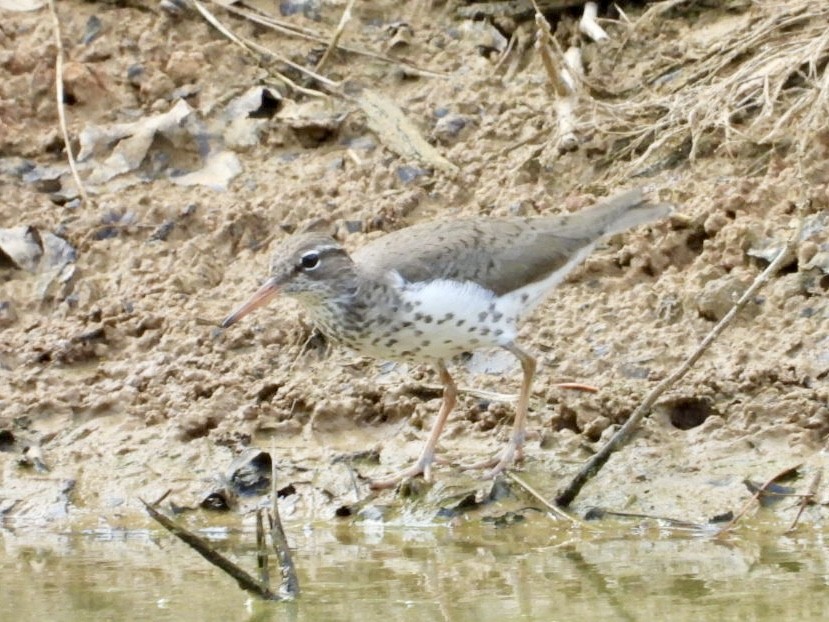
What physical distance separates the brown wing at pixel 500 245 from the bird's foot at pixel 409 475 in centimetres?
94

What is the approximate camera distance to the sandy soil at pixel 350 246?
26.2 feet

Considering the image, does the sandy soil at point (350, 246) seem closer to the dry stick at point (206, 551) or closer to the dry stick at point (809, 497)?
the dry stick at point (809, 497)

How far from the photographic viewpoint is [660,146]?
31.0ft

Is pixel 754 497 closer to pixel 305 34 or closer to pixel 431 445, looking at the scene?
pixel 431 445

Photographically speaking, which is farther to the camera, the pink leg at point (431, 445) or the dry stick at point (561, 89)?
the dry stick at point (561, 89)

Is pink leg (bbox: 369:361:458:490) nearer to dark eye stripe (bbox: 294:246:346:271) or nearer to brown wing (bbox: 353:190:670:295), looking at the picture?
brown wing (bbox: 353:190:670:295)

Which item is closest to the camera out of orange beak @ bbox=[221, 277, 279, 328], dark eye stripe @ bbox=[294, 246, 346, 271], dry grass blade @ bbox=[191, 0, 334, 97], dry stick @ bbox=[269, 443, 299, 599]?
dry stick @ bbox=[269, 443, 299, 599]

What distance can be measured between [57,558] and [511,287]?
2.55m

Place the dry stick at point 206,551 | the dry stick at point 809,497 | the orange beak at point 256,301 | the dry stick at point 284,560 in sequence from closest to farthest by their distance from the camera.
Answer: the dry stick at point 206,551, the dry stick at point 284,560, the dry stick at point 809,497, the orange beak at point 256,301

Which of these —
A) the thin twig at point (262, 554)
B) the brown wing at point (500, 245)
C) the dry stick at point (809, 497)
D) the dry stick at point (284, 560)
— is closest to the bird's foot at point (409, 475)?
the brown wing at point (500, 245)

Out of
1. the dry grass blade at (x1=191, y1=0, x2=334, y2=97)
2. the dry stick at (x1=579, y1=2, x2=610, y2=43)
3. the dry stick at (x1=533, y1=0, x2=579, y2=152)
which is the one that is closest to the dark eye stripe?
the dry stick at (x1=533, y1=0, x2=579, y2=152)

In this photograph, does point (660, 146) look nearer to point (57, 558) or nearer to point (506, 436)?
point (506, 436)

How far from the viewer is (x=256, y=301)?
24.6 feet

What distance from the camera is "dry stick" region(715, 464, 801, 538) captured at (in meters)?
7.16
